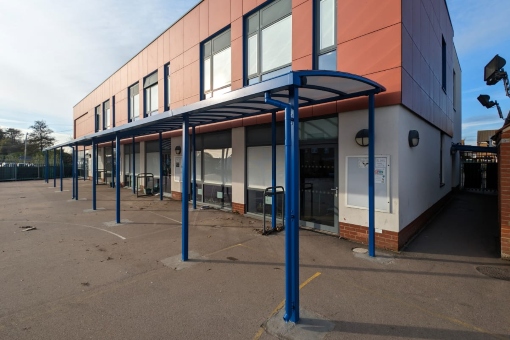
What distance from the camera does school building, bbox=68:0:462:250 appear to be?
5133 mm

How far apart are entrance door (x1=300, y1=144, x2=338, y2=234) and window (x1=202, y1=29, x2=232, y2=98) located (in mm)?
4017

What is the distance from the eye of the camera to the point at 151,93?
1359 centimetres

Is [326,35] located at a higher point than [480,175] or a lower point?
higher

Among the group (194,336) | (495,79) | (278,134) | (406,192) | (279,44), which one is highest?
(279,44)

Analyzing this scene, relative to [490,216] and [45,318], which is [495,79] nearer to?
[490,216]

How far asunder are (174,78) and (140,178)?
20.1 ft

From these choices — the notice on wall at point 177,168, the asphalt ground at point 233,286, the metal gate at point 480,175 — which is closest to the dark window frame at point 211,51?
the notice on wall at point 177,168

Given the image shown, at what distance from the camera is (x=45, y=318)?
2.96 meters

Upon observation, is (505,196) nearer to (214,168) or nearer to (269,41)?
(269,41)

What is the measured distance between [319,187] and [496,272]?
341 cm

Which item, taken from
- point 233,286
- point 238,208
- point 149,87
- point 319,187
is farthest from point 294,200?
point 149,87

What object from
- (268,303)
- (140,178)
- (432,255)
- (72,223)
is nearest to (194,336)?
(268,303)

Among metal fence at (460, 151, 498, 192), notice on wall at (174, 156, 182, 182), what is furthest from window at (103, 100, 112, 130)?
metal fence at (460, 151, 498, 192)

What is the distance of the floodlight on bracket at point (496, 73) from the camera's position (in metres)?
7.84
